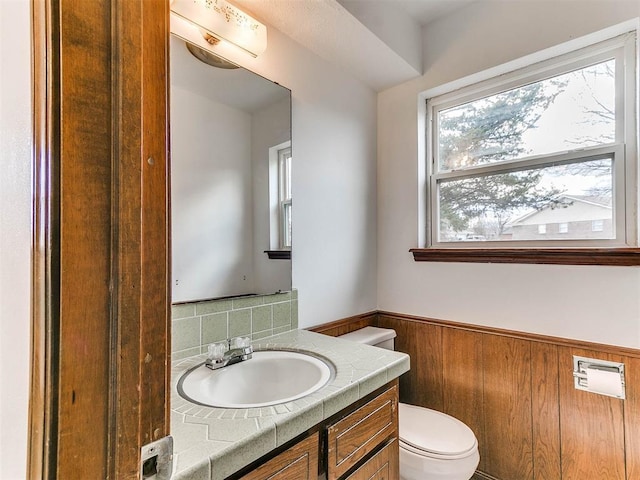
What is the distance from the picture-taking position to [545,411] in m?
1.49

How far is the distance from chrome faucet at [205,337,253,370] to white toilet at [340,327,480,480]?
0.76 metres

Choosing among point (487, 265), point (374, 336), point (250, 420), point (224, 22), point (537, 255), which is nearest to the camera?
point (250, 420)

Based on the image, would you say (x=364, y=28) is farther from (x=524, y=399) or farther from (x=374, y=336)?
(x=524, y=399)

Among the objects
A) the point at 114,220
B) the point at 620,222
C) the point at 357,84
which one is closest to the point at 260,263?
the point at 114,220

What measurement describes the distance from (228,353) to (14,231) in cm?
87

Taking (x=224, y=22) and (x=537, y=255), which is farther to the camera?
(x=537, y=255)

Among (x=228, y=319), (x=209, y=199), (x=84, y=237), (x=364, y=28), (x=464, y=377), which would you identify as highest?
(x=364, y=28)

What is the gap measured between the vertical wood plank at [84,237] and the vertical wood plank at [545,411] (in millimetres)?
1729

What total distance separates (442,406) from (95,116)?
79.2 inches

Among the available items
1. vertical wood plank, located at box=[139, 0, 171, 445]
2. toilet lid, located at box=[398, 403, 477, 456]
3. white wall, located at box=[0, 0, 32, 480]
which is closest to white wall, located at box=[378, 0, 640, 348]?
toilet lid, located at box=[398, 403, 477, 456]

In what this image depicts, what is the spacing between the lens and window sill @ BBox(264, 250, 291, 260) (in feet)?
4.87

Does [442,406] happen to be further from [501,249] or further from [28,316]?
[28,316]

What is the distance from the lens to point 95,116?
35 centimetres

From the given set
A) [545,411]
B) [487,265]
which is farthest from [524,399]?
[487,265]
